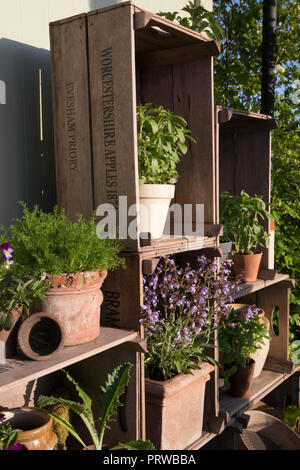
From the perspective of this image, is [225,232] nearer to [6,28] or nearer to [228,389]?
[228,389]

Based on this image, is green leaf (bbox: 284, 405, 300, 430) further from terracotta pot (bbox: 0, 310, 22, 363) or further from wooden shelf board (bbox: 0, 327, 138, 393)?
terracotta pot (bbox: 0, 310, 22, 363)

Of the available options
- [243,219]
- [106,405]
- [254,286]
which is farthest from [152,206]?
[254,286]

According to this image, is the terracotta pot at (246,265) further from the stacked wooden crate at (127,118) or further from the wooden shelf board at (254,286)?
the stacked wooden crate at (127,118)

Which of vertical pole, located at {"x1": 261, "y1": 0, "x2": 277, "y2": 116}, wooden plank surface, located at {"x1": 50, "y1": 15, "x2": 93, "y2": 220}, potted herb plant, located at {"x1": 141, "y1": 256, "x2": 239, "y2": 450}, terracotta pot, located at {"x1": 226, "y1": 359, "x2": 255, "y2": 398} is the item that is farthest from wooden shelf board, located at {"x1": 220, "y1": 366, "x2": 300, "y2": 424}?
vertical pole, located at {"x1": 261, "y1": 0, "x2": 277, "y2": 116}

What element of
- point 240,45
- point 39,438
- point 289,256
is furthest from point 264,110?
point 39,438

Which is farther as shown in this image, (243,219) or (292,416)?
(292,416)

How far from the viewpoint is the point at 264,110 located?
119 inches

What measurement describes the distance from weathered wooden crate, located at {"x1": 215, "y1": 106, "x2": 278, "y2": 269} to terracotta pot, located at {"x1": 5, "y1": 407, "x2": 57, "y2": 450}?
5.35ft

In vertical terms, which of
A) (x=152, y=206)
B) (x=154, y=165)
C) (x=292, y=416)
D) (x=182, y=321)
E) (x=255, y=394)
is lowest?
(x=292, y=416)

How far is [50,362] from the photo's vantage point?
4.66 ft

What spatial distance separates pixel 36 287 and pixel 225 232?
131 centimetres

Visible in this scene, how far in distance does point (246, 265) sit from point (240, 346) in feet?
1.41

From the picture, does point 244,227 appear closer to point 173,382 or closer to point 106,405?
point 173,382

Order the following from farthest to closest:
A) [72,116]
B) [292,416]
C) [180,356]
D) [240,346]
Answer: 1. [292,416]
2. [240,346]
3. [180,356]
4. [72,116]
